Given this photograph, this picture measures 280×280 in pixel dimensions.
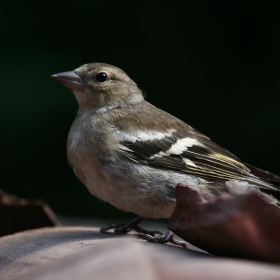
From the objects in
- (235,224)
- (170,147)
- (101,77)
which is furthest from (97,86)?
(235,224)

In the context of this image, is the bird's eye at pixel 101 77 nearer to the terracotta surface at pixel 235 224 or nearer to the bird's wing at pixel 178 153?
the bird's wing at pixel 178 153

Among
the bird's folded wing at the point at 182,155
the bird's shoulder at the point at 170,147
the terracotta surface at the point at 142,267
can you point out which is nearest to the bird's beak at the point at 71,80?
the bird's shoulder at the point at 170,147

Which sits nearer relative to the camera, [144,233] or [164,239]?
[164,239]

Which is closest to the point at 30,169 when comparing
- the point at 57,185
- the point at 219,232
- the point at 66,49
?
the point at 57,185

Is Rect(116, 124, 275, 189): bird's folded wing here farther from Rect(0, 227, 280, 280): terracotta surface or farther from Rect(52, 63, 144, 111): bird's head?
Rect(0, 227, 280, 280): terracotta surface

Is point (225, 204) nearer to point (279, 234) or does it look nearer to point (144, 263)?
point (279, 234)

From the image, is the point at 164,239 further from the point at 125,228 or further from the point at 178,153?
the point at 178,153

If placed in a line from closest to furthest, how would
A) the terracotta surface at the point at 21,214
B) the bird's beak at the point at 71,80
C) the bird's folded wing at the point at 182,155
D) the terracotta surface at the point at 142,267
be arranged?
the terracotta surface at the point at 142,267
the terracotta surface at the point at 21,214
the bird's folded wing at the point at 182,155
the bird's beak at the point at 71,80
